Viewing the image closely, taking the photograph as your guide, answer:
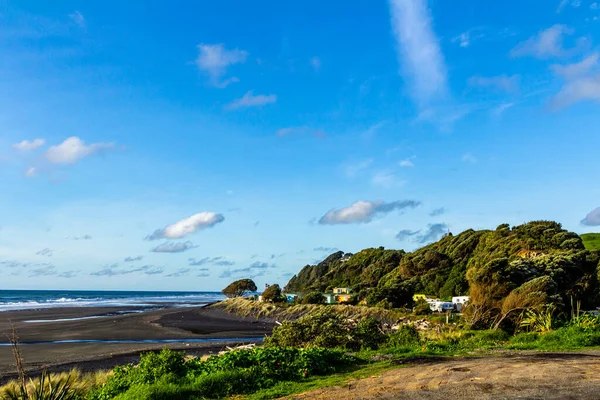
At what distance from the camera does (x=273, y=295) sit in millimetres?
68875

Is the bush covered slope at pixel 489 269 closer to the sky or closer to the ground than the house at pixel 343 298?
closer to the sky

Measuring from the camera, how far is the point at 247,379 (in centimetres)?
1225

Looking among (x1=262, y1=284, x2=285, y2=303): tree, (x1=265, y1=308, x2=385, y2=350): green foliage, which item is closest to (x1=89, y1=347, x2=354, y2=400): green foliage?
(x1=265, y1=308, x2=385, y2=350): green foliage

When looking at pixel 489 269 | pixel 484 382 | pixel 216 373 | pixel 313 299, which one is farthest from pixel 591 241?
pixel 216 373

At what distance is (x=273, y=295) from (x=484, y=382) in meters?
59.6

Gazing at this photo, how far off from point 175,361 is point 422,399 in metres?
7.50

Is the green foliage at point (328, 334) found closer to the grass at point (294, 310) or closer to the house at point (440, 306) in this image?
the grass at point (294, 310)

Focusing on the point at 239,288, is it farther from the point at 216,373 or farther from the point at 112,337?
the point at 216,373

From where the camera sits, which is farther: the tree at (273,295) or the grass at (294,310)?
the tree at (273,295)

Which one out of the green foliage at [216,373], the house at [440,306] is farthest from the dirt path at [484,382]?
the house at [440,306]

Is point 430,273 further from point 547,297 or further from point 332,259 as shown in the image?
point 332,259

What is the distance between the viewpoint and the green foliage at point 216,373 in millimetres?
11430

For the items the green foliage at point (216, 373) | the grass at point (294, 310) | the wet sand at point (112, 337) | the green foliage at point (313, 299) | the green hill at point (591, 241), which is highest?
the green hill at point (591, 241)

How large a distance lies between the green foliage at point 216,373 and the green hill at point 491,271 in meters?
16.1
